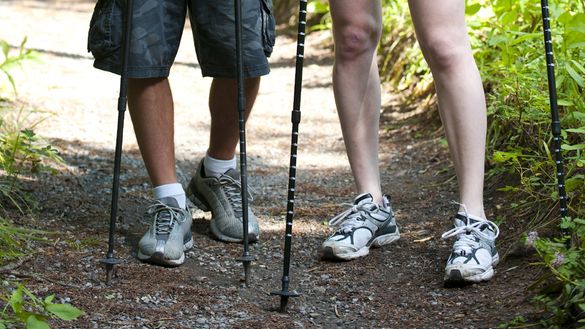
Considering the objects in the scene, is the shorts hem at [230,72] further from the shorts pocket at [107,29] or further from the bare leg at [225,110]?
the shorts pocket at [107,29]

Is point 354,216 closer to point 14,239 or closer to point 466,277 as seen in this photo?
point 466,277

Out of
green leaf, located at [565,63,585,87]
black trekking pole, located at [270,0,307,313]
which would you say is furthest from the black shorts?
green leaf, located at [565,63,585,87]

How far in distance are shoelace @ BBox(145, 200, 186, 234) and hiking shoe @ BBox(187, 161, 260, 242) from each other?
29 cm

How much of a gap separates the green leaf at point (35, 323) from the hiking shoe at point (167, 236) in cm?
84

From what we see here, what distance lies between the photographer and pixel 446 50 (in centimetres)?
327

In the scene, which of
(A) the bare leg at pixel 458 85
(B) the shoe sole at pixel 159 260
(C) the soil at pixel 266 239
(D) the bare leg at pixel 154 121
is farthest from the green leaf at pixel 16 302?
(A) the bare leg at pixel 458 85

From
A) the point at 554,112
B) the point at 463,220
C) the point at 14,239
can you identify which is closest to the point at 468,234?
the point at 463,220

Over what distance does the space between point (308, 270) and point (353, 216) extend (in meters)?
0.29

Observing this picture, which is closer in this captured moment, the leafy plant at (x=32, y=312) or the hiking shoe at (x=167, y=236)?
the leafy plant at (x=32, y=312)

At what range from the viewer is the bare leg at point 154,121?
3.52 m

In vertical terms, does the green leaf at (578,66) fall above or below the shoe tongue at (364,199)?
above

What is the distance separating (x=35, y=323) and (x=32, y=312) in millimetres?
252

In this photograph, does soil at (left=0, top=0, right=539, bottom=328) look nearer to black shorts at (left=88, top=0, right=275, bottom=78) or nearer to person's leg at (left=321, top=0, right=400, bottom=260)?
person's leg at (left=321, top=0, right=400, bottom=260)

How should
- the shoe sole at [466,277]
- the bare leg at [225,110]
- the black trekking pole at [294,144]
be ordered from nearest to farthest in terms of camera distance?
1. the black trekking pole at [294,144]
2. the shoe sole at [466,277]
3. the bare leg at [225,110]
